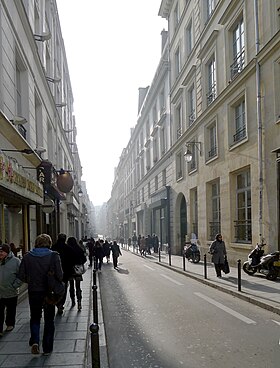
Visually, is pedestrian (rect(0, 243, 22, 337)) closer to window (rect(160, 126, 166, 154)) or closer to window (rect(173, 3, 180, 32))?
window (rect(173, 3, 180, 32))

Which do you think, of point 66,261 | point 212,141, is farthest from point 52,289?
point 212,141

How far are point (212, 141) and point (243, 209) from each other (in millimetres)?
5330

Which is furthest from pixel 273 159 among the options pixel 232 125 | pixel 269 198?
pixel 232 125

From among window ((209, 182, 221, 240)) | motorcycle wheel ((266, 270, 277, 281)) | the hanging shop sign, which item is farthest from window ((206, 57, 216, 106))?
the hanging shop sign

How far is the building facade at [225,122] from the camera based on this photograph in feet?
44.7

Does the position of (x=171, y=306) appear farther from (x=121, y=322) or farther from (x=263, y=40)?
(x=263, y=40)

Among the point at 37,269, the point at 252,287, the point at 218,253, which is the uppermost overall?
the point at 37,269

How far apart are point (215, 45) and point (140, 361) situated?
16.9m

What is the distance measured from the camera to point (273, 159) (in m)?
13.4

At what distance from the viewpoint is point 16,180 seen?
805cm

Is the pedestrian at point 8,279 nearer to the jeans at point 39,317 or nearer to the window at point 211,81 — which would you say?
the jeans at point 39,317

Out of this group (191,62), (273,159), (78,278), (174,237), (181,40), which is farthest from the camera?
(174,237)

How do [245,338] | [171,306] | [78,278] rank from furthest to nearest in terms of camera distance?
1. [171,306]
2. [78,278]
3. [245,338]

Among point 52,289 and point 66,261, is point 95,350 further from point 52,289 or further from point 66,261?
point 66,261
